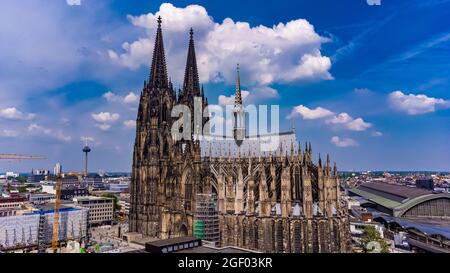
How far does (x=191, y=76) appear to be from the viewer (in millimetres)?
65000

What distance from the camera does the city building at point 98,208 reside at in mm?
81500

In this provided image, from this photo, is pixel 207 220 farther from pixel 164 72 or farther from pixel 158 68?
pixel 158 68

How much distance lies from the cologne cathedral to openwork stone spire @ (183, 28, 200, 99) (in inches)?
8.2

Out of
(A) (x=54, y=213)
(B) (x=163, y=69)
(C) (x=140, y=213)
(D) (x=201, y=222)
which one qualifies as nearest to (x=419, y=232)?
(D) (x=201, y=222)

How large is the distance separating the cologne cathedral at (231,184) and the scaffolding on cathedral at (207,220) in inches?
32.2

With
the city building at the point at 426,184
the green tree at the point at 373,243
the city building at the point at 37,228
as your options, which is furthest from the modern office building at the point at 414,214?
the city building at the point at 37,228

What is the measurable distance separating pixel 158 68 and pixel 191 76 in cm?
814

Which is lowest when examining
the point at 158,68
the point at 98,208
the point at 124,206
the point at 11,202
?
the point at 124,206

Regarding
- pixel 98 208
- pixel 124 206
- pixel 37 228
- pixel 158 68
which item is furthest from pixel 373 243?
pixel 124 206

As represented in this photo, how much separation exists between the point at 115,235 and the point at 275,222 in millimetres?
40819

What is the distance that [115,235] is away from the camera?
213ft

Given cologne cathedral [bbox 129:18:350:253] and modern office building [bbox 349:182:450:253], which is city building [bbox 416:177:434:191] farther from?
cologne cathedral [bbox 129:18:350:253]

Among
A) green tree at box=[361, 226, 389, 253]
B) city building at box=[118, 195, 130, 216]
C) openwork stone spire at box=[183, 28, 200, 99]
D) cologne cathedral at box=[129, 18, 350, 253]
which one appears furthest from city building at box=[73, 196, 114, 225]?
green tree at box=[361, 226, 389, 253]
